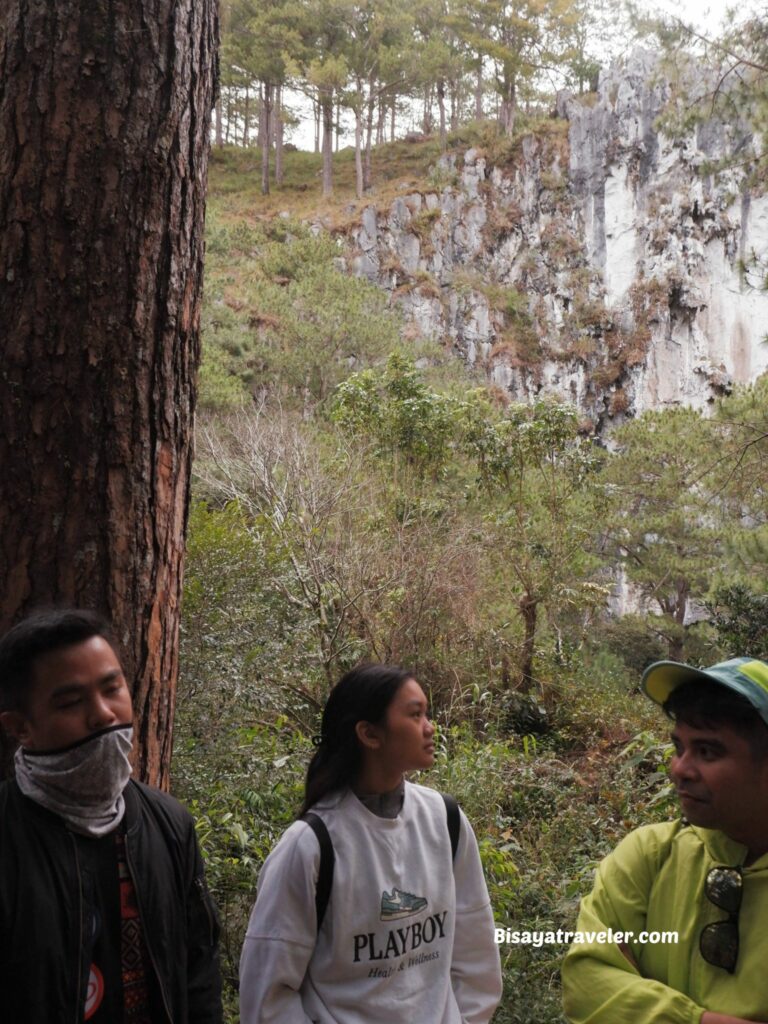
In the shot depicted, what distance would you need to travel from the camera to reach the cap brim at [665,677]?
1.31m

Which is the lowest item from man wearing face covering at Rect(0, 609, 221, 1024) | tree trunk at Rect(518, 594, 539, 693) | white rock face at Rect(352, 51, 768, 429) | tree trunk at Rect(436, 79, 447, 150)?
tree trunk at Rect(518, 594, 539, 693)

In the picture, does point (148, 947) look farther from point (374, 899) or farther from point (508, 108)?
point (508, 108)

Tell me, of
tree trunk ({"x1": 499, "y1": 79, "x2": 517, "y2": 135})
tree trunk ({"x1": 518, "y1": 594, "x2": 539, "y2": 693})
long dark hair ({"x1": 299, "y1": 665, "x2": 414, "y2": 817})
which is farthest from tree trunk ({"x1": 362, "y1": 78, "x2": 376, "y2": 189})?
long dark hair ({"x1": 299, "y1": 665, "x2": 414, "y2": 817})

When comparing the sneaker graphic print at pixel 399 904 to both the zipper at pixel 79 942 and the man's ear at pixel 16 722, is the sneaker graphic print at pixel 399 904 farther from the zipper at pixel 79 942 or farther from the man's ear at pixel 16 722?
the man's ear at pixel 16 722

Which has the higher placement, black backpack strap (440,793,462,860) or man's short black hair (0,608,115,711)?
man's short black hair (0,608,115,711)

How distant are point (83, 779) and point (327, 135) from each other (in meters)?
29.8

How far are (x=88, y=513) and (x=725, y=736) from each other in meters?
1.16

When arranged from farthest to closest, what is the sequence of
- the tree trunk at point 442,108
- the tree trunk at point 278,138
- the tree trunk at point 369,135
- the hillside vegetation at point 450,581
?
the tree trunk at point 278,138 < the tree trunk at point 442,108 < the tree trunk at point 369,135 < the hillside vegetation at point 450,581

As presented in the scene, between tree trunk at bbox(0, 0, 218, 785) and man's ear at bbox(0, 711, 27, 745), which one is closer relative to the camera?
man's ear at bbox(0, 711, 27, 745)

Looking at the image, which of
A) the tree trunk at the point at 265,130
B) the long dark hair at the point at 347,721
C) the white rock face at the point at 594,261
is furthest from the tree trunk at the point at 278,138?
the long dark hair at the point at 347,721

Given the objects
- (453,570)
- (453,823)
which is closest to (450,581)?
(453,570)

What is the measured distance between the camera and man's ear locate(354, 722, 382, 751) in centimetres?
157

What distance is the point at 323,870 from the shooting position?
→ 143cm

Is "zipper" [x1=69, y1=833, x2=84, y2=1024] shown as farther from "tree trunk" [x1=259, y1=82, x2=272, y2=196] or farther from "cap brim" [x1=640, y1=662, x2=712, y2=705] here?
"tree trunk" [x1=259, y1=82, x2=272, y2=196]
